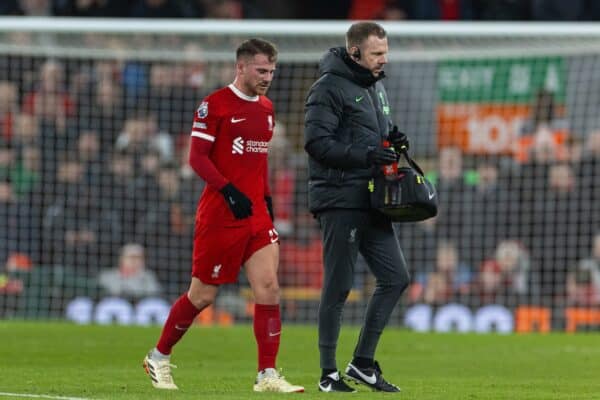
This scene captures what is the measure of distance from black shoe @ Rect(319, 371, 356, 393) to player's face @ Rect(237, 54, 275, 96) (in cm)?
175

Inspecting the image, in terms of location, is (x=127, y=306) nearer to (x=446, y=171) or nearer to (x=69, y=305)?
(x=69, y=305)

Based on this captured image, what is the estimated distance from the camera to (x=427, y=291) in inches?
A: 722

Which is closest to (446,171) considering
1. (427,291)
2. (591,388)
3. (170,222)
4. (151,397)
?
(427,291)

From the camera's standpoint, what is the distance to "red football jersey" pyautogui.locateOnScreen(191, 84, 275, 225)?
8.98m

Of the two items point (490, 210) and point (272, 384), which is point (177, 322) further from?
point (490, 210)

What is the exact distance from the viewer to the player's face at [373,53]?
8.98 meters

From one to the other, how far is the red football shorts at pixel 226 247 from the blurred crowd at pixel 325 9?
42.3ft

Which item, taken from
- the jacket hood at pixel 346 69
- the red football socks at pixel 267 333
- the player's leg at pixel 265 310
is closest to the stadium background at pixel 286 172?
the jacket hood at pixel 346 69

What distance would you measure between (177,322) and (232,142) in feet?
3.83

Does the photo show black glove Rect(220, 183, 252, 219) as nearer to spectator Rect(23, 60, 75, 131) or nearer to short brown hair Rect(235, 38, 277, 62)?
short brown hair Rect(235, 38, 277, 62)

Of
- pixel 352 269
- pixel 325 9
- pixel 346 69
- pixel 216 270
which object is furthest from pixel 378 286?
pixel 325 9

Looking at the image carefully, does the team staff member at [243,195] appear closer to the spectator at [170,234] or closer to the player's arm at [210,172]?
the player's arm at [210,172]

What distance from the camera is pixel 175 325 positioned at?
9.27 m

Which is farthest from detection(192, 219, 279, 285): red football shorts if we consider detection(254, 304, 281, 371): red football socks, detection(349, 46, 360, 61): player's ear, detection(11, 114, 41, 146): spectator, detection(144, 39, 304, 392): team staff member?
detection(11, 114, 41, 146): spectator
